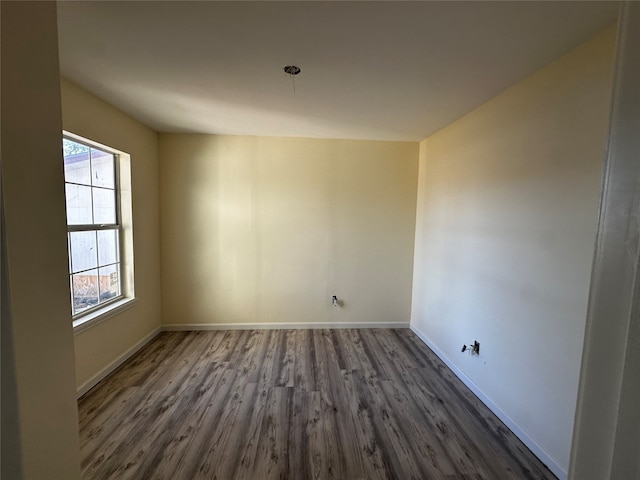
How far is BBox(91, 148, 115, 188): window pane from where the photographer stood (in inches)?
97.7

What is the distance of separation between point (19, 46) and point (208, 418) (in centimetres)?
219

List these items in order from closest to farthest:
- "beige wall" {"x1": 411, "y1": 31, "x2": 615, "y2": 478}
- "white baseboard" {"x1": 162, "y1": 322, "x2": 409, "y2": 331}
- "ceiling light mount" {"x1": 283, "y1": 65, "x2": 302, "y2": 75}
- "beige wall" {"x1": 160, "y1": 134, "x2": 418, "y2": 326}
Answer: "beige wall" {"x1": 411, "y1": 31, "x2": 615, "y2": 478} → "ceiling light mount" {"x1": 283, "y1": 65, "x2": 302, "y2": 75} → "beige wall" {"x1": 160, "y1": 134, "x2": 418, "y2": 326} → "white baseboard" {"x1": 162, "y1": 322, "x2": 409, "y2": 331}

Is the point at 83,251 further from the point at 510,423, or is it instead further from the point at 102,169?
the point at 510,423

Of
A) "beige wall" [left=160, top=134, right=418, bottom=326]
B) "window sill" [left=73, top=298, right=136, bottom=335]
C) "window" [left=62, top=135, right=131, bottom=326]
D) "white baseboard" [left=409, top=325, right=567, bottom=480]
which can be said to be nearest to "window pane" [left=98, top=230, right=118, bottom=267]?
"window" [left=62, top=135, right=131, bottom=326]

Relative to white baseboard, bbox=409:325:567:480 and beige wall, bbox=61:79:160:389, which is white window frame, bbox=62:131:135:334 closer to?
beige wall, bbox=61:79:160:389

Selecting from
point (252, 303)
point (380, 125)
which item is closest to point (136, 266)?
point (252, 303)

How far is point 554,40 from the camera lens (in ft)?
4.84

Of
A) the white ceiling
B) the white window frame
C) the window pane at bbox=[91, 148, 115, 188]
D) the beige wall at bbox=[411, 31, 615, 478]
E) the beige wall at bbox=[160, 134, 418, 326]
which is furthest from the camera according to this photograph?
the beige wall at bbox=[160, 134, 418, 326]

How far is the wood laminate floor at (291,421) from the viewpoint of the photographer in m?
1.63

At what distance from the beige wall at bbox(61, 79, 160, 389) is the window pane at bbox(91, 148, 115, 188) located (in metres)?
0.14

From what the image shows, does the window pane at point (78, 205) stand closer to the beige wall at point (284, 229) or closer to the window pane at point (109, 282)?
the window pane at point (109, 282)

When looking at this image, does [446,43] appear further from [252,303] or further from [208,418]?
[252,303]

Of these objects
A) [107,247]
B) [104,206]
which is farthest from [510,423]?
[104,206]

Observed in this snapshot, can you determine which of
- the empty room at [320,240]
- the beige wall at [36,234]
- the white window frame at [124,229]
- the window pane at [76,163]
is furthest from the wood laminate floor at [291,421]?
the window pane at [76,163]
